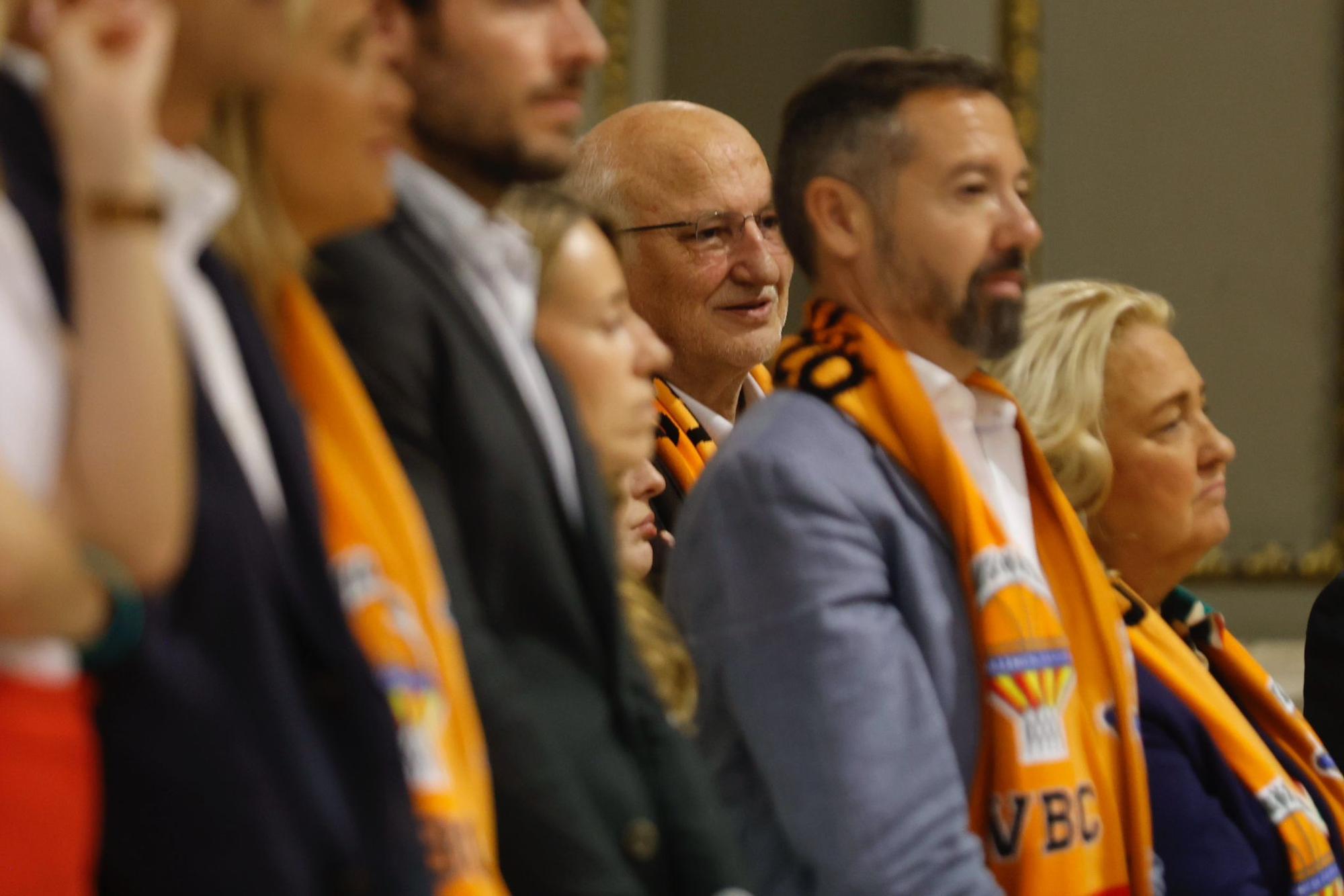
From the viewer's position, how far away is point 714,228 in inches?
128

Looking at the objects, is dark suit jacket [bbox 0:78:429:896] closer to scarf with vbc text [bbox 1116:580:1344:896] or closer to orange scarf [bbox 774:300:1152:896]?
orange scarf [bbox 774:300:1152:896]

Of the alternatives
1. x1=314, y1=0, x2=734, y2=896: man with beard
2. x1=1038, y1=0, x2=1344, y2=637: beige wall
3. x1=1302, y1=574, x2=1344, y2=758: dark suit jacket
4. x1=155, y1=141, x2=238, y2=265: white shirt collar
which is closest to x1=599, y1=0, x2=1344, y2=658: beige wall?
x1=1038, y1=0, x2=1344, y2=637: beige wall

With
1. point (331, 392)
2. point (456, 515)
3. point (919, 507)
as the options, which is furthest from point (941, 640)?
point (331, 392)

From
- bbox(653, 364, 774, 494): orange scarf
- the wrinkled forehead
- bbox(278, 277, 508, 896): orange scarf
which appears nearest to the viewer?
bbox(278, 277, 508, 896): orange scarf

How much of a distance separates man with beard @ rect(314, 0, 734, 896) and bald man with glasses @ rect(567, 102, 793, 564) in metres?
1.50

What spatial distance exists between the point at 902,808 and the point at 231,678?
994 millimetres

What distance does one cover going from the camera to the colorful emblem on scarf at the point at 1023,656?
2100 millimetres

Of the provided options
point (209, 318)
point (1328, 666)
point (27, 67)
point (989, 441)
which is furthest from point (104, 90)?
point (1328, 666)

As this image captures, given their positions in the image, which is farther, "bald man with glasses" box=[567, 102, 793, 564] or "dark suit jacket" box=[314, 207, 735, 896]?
"bald man with glasses" box=[567, 102, 793, 564]

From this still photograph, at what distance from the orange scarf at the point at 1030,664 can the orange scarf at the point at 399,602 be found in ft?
2.92

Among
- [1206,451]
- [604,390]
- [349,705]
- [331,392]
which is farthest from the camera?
[1206,451]

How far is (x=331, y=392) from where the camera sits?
1.36 m

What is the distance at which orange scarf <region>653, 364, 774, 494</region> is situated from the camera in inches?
116

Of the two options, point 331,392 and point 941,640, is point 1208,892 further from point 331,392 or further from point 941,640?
point 331,392
